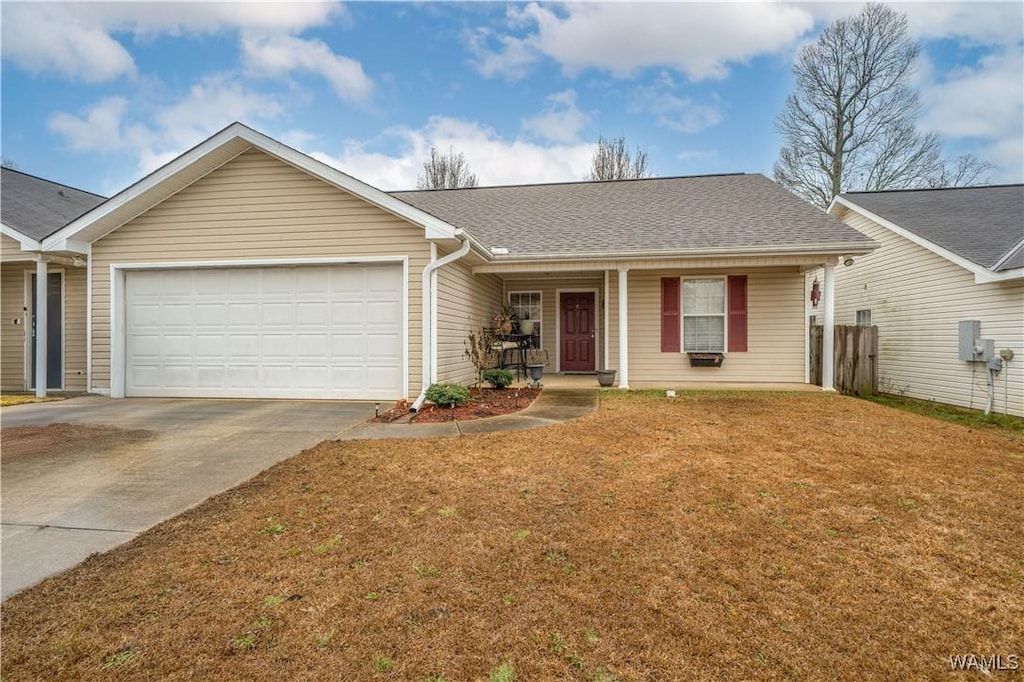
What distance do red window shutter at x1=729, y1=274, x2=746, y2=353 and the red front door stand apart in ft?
10.3

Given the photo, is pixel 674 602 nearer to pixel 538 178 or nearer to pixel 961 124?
pixel 961 124

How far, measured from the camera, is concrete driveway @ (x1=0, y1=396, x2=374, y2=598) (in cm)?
305

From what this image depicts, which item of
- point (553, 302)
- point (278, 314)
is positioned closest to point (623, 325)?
point (553, 302)

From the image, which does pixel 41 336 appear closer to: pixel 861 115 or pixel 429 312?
pixel 429 312

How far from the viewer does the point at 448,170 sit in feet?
82.3

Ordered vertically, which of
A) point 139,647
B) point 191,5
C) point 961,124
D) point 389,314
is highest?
point 961,124

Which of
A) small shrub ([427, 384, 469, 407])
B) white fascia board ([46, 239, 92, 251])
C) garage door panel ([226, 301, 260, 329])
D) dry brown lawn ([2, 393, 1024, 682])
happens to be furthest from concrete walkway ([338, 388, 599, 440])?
white fascia board ([46, 239, 92, 251])

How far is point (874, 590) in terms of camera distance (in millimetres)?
2486

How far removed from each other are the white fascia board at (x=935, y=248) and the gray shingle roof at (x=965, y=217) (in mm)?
63

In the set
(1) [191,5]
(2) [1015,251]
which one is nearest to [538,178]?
(1) [191,5]

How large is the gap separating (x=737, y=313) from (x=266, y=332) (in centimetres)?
889

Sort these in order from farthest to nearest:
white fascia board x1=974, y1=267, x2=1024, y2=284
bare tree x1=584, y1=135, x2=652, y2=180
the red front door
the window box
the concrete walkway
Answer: bare tree x1=584, y1=135, x2=652, y2=180, the red front door, the window box, white fascia board x1=974, y1=267, x2=1024, y2=284, the concrete walkway

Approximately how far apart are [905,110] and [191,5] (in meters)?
21.3

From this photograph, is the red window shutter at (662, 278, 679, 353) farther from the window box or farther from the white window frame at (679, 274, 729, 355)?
the window box
